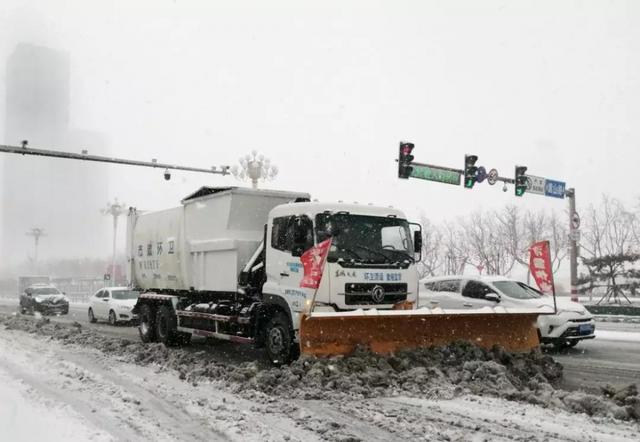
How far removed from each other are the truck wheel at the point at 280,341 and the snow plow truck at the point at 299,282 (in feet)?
0.06

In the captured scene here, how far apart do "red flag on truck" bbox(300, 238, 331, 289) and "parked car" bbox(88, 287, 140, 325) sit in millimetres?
12548

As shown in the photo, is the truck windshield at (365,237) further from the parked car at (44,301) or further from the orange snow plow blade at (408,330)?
the parked car at (44,301)

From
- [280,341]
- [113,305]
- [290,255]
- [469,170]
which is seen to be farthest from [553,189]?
[280,341]

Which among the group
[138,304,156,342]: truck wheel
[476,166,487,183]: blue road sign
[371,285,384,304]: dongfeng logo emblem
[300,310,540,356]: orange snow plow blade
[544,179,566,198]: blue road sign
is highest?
[476,166,487,183]: blue road sign

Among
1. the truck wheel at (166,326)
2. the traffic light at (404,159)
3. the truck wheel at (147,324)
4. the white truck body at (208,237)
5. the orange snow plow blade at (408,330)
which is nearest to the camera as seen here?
the orange snow plow blade at (408,330)

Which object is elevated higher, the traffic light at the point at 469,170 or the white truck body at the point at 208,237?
the traffic light at the point at 469,170

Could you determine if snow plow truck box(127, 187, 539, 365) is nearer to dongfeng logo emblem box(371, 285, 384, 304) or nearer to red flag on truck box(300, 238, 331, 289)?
dongfeng logo emblem box(371, 285, 384, 304)

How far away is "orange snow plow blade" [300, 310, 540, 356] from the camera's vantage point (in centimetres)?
841

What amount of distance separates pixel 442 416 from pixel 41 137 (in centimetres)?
21512

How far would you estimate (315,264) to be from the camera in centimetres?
874

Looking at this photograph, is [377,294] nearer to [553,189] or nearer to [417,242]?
[417,242]

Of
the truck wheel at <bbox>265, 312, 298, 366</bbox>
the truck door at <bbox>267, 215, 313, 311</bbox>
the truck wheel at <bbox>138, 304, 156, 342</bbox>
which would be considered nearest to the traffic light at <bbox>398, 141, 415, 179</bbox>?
the truck wheel at <bbox>138, 304, 156, 342</bbox>

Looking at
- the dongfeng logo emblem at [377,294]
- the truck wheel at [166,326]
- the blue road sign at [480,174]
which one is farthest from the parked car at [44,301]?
the dongfeng logo emblem at [377,294]

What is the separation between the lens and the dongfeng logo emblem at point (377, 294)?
944 centimetres
